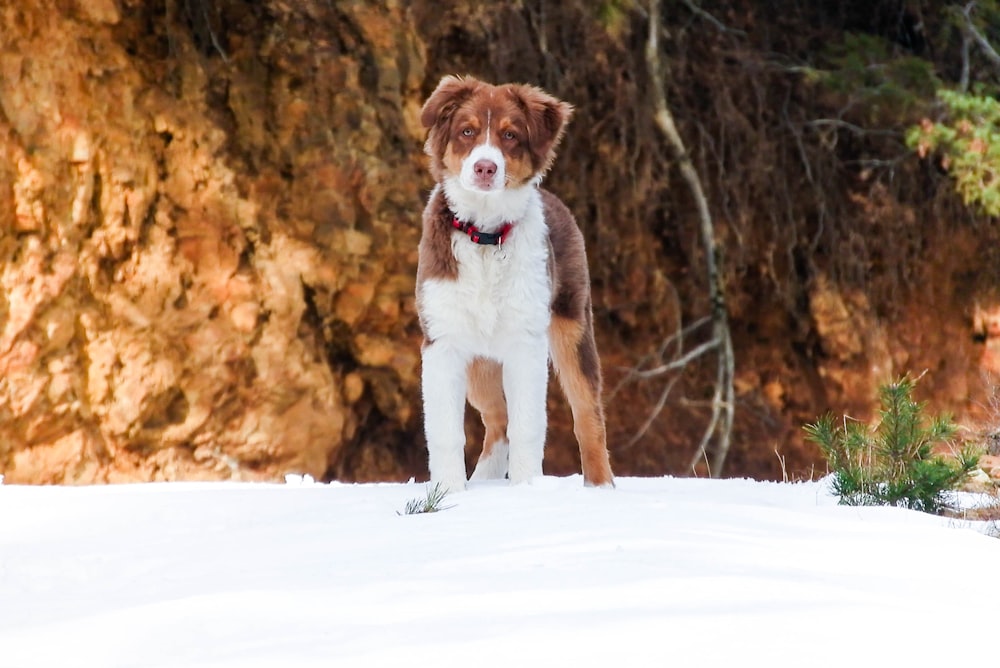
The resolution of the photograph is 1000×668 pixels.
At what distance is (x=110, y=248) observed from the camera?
9.79 m

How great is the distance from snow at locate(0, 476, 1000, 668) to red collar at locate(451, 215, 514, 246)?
109 centimetres

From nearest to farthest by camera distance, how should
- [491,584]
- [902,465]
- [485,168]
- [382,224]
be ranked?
[491,584] < [485,168] < [902,465] < [382,224]

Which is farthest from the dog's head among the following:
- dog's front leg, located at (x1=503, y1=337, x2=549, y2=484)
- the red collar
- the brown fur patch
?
the brown fur patch

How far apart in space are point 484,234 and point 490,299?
28 cm

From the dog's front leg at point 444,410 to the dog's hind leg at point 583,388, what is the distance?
20.5 inches

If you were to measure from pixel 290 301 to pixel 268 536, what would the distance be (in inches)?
270

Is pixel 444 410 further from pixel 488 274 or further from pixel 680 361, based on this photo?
pixel 680 361

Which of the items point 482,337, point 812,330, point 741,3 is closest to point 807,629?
point 482,337

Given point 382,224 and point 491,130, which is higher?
point 491,130

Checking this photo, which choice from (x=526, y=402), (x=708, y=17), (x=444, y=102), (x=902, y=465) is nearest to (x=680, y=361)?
(x=708, y=17)

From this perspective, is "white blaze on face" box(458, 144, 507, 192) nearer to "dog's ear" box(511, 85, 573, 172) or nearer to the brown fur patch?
"dog's ear" box(511, 85, 573, 172)

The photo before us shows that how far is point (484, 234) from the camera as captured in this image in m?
5.11

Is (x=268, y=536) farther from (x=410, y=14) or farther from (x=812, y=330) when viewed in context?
(x=812, y=330)

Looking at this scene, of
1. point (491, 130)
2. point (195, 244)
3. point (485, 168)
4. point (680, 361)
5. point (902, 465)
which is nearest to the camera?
point (485, 168)
